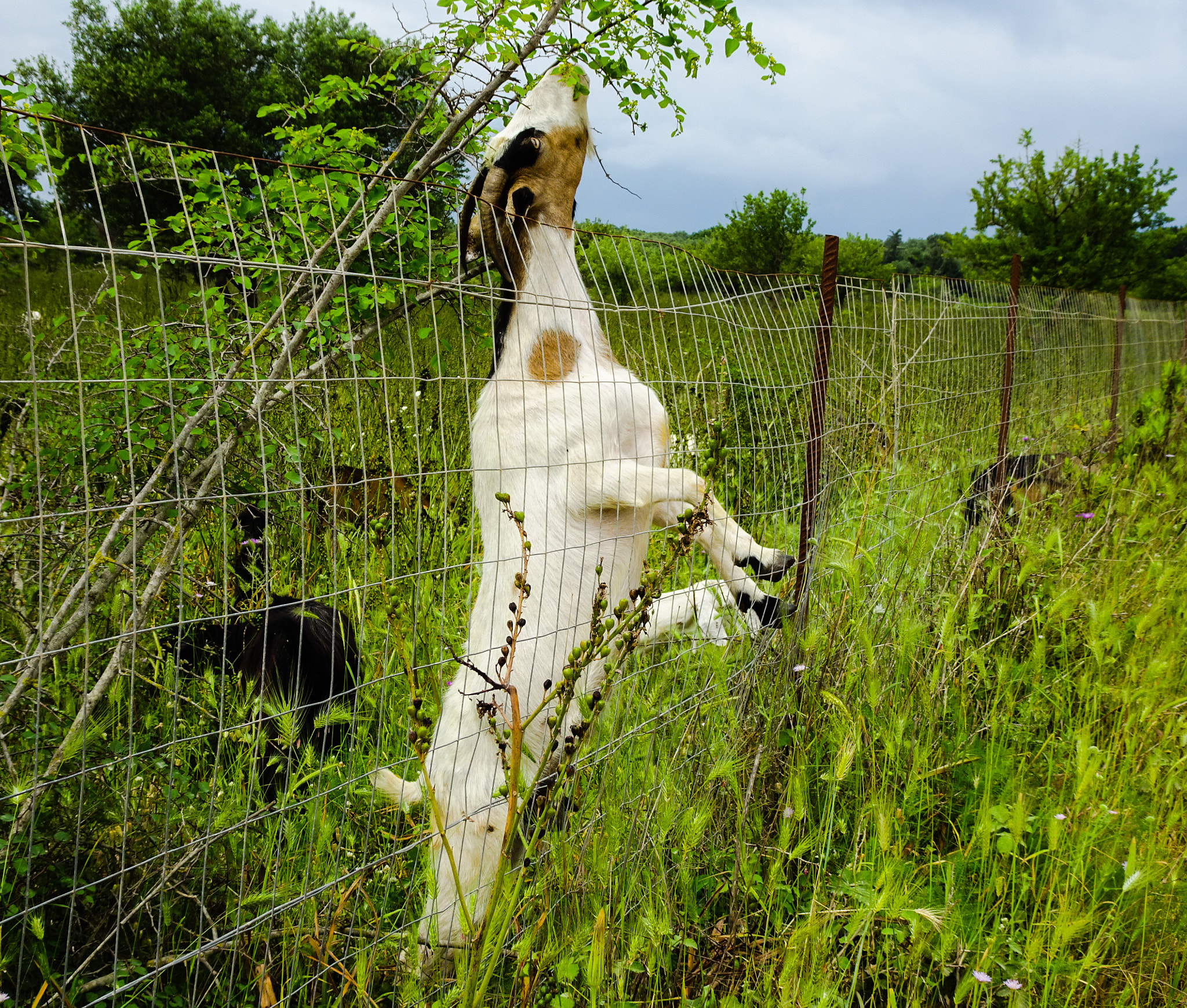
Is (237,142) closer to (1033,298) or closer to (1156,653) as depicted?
(1033,298)

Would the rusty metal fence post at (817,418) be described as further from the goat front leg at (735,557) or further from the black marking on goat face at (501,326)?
the black marking on goat face at (501,326)

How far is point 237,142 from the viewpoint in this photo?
30.6m

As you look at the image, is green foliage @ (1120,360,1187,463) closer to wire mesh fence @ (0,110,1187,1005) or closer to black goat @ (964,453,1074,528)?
black goat @ (964,453,1074,528)

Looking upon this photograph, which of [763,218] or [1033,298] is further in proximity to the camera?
[763,218]

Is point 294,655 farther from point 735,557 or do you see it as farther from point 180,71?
point 180,71

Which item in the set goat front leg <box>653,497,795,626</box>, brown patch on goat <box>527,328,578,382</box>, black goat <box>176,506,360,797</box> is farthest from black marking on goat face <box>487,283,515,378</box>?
black goat <box>176,506,360,797</box>

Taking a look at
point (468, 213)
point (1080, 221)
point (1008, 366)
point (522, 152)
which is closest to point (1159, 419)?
point (1008, 366)

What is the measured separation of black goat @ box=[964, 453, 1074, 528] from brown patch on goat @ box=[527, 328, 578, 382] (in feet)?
8.16

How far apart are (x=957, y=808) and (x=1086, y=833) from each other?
1.61 feet

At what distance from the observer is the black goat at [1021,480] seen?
4301mm

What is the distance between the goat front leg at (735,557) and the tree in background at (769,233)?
3069cm

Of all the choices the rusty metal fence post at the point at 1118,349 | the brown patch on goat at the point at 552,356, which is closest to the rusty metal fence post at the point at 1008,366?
the rusty metal fence post at the point at 1118,349

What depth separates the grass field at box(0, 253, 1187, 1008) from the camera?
1687 millimetres

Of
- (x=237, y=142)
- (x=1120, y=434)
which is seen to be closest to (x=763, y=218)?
(x=237, y=142)
